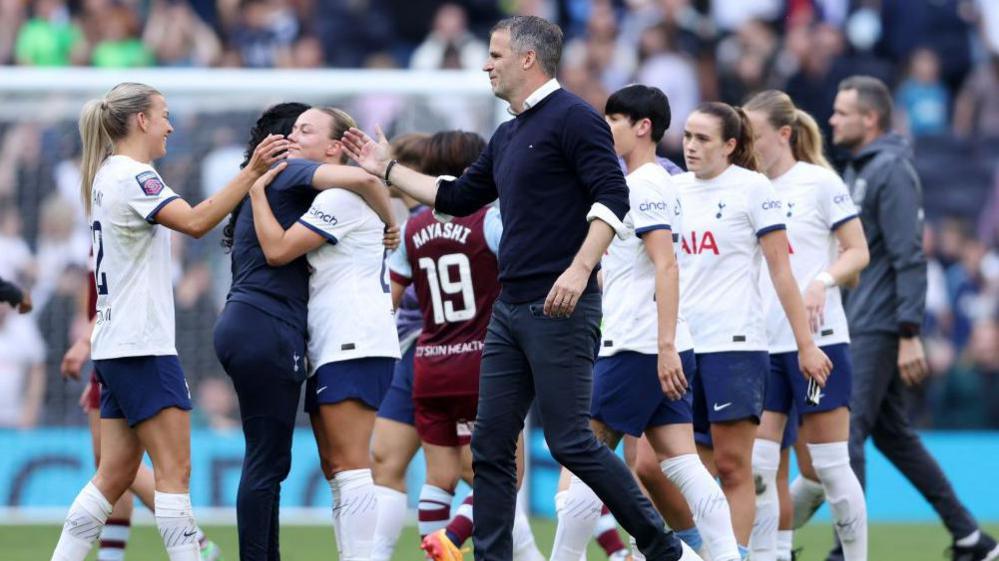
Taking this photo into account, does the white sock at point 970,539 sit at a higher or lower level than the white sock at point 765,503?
lower

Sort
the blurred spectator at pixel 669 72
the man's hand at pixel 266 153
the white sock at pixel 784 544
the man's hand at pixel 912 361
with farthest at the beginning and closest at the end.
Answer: the blurred spectator at pixel 669 72 < the man's hand at pixel 912 361 < the white sock at pixel 784 544 < the man's hand at pixel 266 153

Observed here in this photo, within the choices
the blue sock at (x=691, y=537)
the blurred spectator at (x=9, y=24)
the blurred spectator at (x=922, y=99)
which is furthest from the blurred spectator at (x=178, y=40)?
the blue sock at (x=691, y=537)

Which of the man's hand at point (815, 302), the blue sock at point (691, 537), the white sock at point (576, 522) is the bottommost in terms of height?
the blue sock at point (691, 537)

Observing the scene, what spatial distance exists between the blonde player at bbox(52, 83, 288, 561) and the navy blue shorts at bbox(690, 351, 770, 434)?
2242mm

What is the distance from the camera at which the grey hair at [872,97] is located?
946cm

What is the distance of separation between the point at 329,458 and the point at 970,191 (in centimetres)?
1095

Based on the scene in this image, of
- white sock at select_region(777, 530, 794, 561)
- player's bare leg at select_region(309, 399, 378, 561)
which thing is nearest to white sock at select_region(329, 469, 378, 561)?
player's bare leg at select_region(309, 399, 378, 561)

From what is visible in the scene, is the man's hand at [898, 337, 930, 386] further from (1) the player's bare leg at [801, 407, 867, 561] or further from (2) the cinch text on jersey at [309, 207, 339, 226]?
(2) the cinch text on jersey at [309, 207, 339, 226]

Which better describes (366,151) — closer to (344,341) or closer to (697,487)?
(344,341)

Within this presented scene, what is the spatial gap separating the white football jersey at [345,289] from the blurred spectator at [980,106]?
36.4ft

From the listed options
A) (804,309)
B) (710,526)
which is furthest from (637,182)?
(710,526)

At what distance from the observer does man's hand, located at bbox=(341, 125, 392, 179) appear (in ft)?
23.0

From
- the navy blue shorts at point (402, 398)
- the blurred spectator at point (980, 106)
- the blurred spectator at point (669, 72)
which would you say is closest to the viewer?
the navy blue shorts at point (402, 398)

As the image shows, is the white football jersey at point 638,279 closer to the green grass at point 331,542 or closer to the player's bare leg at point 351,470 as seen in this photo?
the player's bare leg at point 351,470
